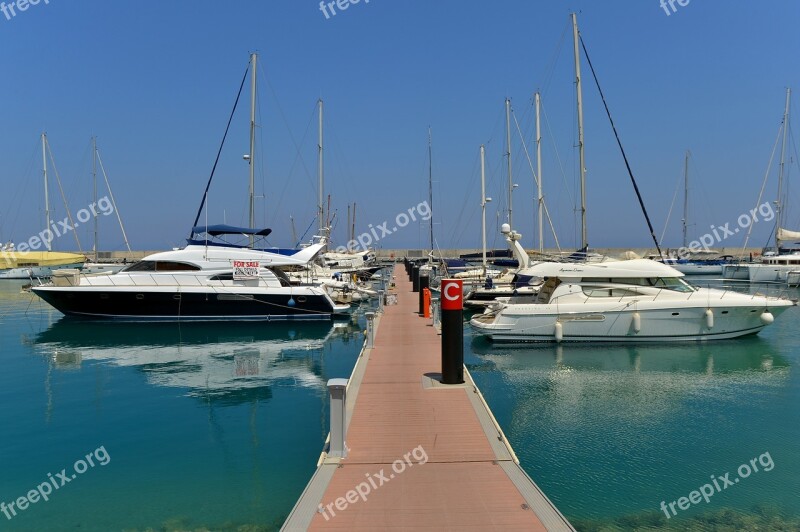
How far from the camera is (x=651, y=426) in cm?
1080

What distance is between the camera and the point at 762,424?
11.1 metres

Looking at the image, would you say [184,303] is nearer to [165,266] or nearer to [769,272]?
[165,266]

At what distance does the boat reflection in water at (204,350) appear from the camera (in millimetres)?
15523

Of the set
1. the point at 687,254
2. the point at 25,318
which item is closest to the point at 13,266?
the point at 25,318

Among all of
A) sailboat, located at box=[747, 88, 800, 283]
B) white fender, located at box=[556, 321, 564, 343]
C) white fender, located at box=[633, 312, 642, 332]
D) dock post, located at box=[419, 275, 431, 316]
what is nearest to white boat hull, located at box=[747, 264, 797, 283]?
sailboat, located at box=[747, 88, 800, 283]

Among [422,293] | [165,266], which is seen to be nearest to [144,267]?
[165,266]

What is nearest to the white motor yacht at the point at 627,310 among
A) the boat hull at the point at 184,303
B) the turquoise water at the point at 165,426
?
the turquoise water at the point at 165,426

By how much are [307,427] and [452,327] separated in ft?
11.8

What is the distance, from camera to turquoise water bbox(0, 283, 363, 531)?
7.79m

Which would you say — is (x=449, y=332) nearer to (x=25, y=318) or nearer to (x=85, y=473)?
(x=85, y=473)

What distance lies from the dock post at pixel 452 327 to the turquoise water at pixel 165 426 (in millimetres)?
2754

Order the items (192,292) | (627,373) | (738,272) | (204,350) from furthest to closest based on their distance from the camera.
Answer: (738,272), (192,292), (204,350), (627,373)

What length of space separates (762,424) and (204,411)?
1157 cm

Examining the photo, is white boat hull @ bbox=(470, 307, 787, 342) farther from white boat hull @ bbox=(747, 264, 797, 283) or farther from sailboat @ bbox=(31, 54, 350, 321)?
white boat hull @ bbox=(747, 264, 797, 283)
